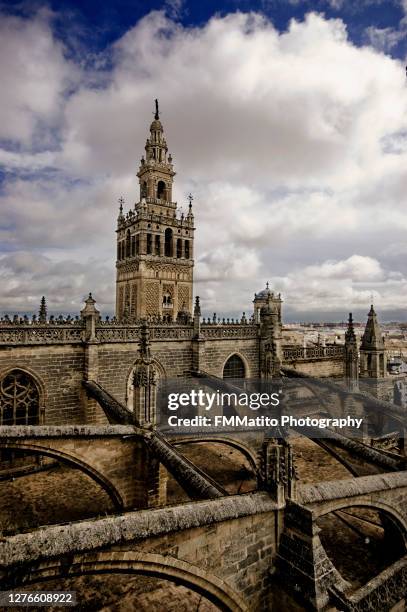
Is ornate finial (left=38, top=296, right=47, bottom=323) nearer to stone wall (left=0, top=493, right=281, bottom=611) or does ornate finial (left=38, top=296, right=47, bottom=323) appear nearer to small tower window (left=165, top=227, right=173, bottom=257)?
stone wall (left=0, top=493, right=281, bottom=611)

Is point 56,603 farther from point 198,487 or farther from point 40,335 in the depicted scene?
point 40,335

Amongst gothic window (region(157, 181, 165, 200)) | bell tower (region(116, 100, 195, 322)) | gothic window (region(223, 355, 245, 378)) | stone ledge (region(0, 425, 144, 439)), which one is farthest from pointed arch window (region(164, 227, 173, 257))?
stone ledge (region(0, 425, 144, 439))

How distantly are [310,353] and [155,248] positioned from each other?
20082mm

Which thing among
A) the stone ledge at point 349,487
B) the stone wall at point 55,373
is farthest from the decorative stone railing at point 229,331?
the stone ledge at point 349,487

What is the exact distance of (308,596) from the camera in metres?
5.59

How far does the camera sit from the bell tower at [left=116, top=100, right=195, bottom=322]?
1406 inches

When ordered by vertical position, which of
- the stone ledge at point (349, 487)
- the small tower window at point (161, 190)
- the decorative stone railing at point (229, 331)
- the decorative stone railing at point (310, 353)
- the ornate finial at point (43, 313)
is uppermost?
the small tower window at point (161, 190)

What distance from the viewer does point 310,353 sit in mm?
24000

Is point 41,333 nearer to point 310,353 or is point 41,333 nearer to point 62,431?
point 62,431

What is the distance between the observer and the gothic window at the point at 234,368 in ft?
69.7

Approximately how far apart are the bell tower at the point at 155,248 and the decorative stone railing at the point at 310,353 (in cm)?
1475

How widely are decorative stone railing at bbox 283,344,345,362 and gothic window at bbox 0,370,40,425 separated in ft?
48.7

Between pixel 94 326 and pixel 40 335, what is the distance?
2.29 meters

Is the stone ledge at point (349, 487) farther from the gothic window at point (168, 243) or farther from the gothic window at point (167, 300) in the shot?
the gothic window at point (168, 243)
